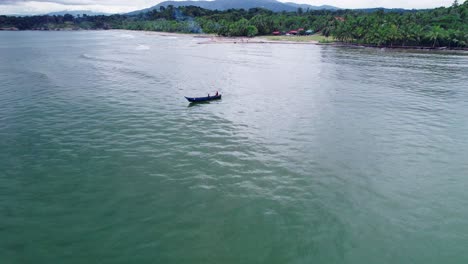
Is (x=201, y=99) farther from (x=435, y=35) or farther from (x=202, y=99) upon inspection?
(x=435, y=35)

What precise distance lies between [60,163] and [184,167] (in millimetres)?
13541

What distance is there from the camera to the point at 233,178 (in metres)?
32.3

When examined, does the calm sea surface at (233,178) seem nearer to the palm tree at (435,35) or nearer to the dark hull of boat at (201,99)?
the dark hull of boat at (201,99)

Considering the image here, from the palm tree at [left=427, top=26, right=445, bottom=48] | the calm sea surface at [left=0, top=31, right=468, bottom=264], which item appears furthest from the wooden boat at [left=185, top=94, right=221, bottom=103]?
the palm tree at [left=427, top=26, right=445, bottom=48]

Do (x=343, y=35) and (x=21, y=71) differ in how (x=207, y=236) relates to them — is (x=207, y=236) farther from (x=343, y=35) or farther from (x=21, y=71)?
(x=343, y=35)

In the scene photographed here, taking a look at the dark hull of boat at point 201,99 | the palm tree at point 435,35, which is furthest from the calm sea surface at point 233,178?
the palm tree at point 435,35

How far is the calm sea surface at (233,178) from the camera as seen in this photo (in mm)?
23281

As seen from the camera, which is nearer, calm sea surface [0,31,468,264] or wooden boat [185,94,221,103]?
calm sea surface [0,31,468,264]

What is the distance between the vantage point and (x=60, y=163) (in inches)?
1377

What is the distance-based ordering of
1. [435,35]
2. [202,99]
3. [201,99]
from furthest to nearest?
[435,35], [202,99], [201,99]

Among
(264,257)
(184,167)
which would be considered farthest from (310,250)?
(184,167)

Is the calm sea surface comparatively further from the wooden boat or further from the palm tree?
the palm tree

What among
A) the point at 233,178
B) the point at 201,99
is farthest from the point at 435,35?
the point at 233,178

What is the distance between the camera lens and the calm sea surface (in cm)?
2328
